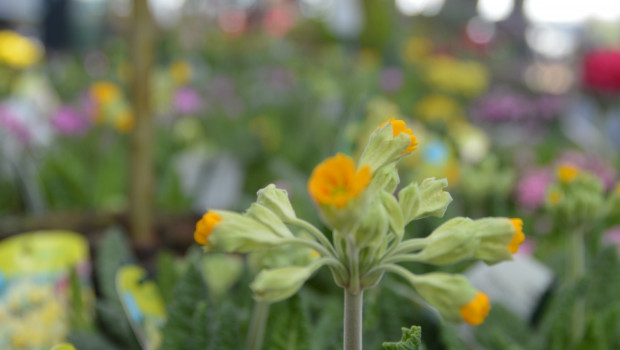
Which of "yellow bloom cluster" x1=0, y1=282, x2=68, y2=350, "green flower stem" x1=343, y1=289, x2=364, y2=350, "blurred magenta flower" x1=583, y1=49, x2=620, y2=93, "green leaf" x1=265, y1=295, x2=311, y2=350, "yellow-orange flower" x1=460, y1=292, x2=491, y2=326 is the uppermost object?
"blurred magenta flower" x1=583, y1=49, x2=620, y2=93

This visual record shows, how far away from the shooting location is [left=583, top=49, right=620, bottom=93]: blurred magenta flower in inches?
72.0

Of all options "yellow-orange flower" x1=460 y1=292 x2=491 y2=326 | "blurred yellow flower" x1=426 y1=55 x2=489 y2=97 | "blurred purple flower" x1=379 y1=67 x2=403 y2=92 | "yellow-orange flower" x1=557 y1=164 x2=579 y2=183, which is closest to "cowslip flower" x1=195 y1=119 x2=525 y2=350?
"yellow-orange flower" x1=460 y1=292 x2=491 y2=326

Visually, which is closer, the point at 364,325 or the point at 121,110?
the point at 364,325

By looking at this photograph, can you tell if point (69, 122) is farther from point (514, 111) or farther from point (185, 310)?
point (514, 111)

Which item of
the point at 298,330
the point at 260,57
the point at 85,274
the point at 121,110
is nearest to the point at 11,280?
the point at 85,274

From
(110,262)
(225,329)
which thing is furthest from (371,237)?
(110,262)

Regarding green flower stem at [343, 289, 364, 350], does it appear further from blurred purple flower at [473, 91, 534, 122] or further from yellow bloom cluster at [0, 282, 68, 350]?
blurred purple flower at [473, 91, 534, 122]

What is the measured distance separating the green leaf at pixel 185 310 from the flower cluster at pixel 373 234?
15 centimetres

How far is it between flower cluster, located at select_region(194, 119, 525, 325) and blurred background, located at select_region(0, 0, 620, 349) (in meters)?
0.29

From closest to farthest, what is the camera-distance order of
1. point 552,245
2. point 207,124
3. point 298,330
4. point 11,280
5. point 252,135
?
point 298,330 < point 11,280 < point 552,245 < point 252,135 < point 207,124

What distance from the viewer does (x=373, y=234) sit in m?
0.27

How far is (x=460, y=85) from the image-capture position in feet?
8.21

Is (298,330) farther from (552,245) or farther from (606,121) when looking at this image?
(606,121)

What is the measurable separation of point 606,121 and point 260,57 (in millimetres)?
2061
